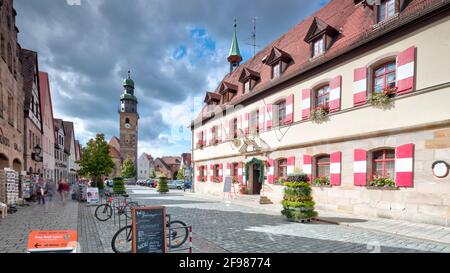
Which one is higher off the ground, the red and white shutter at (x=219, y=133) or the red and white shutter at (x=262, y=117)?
the red and white shutter at (x=262, y=117)

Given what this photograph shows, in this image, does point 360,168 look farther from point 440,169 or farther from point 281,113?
point 281,113

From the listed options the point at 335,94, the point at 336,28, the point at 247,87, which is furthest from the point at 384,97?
the point at 247,87

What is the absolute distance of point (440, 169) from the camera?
8.39 meters

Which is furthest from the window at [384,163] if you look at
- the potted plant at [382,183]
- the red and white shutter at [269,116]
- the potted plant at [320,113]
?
the red and white shutter at [269,116]

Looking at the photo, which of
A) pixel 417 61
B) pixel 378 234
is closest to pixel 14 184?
pixel 378 234

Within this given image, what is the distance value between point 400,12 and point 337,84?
3537 millimetres

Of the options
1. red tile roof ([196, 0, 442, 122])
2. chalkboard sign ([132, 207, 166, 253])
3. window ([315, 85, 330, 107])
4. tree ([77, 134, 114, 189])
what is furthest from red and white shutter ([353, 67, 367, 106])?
tree ([77, 134, 114, 189])

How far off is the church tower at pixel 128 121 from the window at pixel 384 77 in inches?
2548

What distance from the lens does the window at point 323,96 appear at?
42.0ft

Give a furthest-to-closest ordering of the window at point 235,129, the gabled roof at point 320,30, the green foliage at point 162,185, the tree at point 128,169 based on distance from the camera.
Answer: the tree at point 128,169 < the green foliage at point 162,185 < the window at point 235,129 < the gabled roof at point 320,30

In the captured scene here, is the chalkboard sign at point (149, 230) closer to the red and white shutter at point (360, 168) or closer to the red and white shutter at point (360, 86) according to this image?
the red and white shutter at point (360, 168)

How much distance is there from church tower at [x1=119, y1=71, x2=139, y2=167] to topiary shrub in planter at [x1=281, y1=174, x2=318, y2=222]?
210ft

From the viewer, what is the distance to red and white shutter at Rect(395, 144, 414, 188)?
913 cm

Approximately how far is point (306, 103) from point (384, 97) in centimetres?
408
